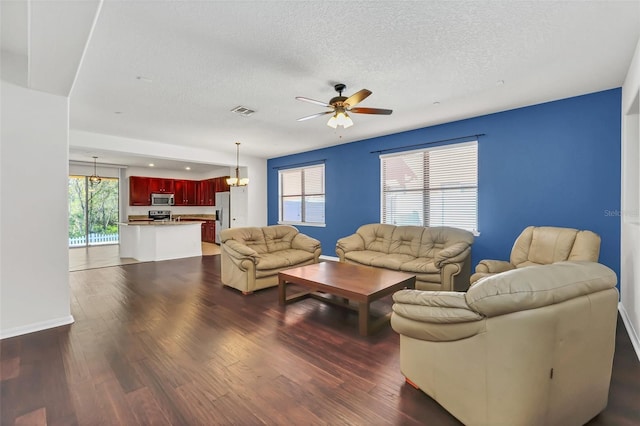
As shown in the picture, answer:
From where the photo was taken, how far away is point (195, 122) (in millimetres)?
4945

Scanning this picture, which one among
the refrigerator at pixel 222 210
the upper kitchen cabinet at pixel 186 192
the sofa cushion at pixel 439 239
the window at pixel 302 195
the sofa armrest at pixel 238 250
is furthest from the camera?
the upper kitchen cabinet at pixel 186 192

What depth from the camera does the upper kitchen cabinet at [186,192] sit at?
9.95m

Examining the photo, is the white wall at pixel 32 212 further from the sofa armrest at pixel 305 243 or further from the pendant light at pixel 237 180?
the pendant light at pixel 237 180

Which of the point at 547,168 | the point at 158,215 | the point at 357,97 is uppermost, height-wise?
the point at 357,97

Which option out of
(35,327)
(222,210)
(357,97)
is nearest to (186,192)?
(222,210)

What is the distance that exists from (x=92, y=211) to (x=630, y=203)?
11.8 m

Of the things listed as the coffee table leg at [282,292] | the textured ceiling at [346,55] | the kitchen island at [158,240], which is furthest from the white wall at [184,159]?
the coffee table leg at [282,292]

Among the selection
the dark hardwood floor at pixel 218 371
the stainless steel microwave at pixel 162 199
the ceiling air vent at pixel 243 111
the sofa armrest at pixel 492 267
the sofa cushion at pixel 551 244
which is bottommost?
the dark hardwood floor at pixel 218 371

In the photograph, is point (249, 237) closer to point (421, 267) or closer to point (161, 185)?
point (421, 267)

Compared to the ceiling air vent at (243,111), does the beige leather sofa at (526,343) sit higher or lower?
lower

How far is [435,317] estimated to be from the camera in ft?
5.45

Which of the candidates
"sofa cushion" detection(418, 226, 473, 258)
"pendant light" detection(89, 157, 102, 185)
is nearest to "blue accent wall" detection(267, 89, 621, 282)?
"sofa cushion" detection(418, 226, 473, 258)

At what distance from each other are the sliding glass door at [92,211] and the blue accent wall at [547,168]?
900 cm

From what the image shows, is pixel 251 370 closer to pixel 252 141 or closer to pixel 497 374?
pixel 497 374
